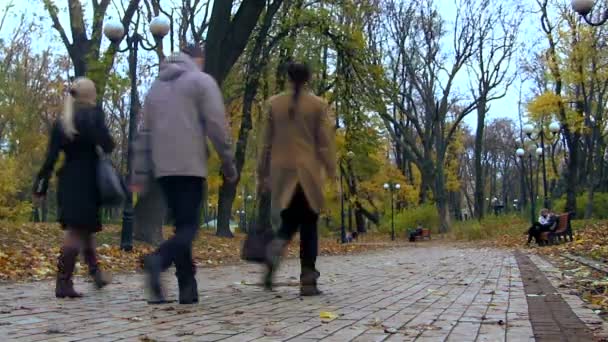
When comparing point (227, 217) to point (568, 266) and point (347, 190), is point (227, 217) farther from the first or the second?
point (347, 190)

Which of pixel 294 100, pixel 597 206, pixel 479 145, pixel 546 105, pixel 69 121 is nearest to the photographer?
pixel 69 121

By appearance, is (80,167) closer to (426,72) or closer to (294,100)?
(294,100)

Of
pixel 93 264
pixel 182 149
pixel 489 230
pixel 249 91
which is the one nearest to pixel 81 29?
pixel 249 91

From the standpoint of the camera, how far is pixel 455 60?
37.6 m

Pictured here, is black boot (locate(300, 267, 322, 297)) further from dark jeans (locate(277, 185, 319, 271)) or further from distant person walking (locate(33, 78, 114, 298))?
distant person walking (locate(33, 78, 114, 298))

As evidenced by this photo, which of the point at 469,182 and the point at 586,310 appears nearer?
the point at 586,310

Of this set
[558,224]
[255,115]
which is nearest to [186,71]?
[558,224]

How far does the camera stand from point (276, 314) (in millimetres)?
4812

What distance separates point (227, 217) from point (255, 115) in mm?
4671

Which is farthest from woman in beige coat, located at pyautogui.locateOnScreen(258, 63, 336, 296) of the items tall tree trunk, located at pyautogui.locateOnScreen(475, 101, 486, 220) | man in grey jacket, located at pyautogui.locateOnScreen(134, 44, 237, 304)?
tall tree trunk, located at pyautogui.locateOnScreen(475, 101, 486, 220)

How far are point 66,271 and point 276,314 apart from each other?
207 cm

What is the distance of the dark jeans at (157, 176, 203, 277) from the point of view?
4992mm

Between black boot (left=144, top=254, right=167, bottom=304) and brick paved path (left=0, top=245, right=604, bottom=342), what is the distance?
104 millimetres

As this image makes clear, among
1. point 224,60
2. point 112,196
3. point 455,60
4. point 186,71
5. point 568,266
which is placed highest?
point 455,60
